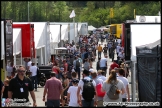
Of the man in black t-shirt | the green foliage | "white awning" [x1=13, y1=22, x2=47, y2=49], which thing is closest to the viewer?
the man in black t-shirt

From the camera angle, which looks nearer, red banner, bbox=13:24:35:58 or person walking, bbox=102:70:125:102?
person walking, bbox=102:70:125:102

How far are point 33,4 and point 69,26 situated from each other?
42.7 metres

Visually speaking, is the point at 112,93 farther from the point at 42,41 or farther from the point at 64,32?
A: the point at 64,32

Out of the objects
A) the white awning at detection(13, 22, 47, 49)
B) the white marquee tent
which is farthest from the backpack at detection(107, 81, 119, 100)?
the white marquee tent

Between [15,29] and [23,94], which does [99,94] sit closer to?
[23,94]

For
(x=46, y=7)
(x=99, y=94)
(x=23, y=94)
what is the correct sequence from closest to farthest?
(x=23, y=94) < (x=99, y=94) < (x=46, y=7)

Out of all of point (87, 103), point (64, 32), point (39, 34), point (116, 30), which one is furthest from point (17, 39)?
point (116, 30)

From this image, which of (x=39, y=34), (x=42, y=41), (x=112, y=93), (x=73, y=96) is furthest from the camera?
(x=42, y=41)

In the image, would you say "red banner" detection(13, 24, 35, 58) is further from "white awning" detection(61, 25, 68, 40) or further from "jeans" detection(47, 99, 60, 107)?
"white awning" detection(61, 25, 68, 40)

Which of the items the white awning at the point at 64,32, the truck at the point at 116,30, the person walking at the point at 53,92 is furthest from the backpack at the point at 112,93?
the truck at the point at 116,30

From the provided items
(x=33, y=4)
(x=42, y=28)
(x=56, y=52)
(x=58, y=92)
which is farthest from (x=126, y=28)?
(x=33, y=4)

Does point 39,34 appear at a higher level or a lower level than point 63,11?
lower

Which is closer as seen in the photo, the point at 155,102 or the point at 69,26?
the point at 155,102

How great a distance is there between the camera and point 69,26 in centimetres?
4912
